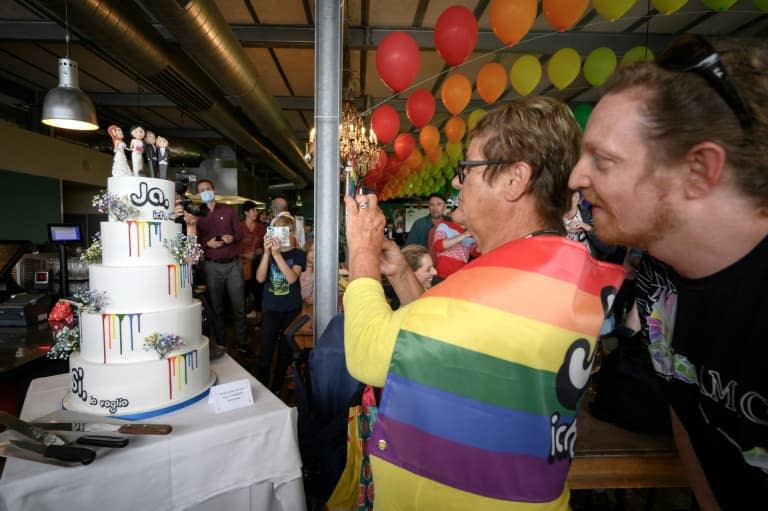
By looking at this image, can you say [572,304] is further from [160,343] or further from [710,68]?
[160,343]

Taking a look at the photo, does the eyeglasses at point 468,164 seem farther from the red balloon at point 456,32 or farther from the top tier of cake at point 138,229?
the red balloon at point 456,32

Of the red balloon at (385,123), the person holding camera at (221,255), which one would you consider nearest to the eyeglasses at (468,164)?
the person holding camera at (221,255)

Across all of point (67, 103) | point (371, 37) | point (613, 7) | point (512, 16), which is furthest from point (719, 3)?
point (67, 103)

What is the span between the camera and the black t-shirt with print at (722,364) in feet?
2.46

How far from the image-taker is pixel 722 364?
0.82 meters

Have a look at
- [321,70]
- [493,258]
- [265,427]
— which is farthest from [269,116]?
[493,258]

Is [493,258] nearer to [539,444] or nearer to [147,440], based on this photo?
[539,444]

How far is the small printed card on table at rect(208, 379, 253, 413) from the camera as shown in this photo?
156cm

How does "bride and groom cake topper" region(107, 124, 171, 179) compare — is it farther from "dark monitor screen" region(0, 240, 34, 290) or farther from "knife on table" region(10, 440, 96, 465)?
"dark monitor screen" region(0, 240, 34, 290)

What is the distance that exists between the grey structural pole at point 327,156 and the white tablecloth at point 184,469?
527 millimetres

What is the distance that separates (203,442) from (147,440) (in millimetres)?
180

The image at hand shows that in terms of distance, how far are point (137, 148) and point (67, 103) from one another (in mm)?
2904

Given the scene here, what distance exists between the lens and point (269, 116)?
6289 mm

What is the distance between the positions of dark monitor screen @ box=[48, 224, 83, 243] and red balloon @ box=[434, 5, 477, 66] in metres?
4.18
